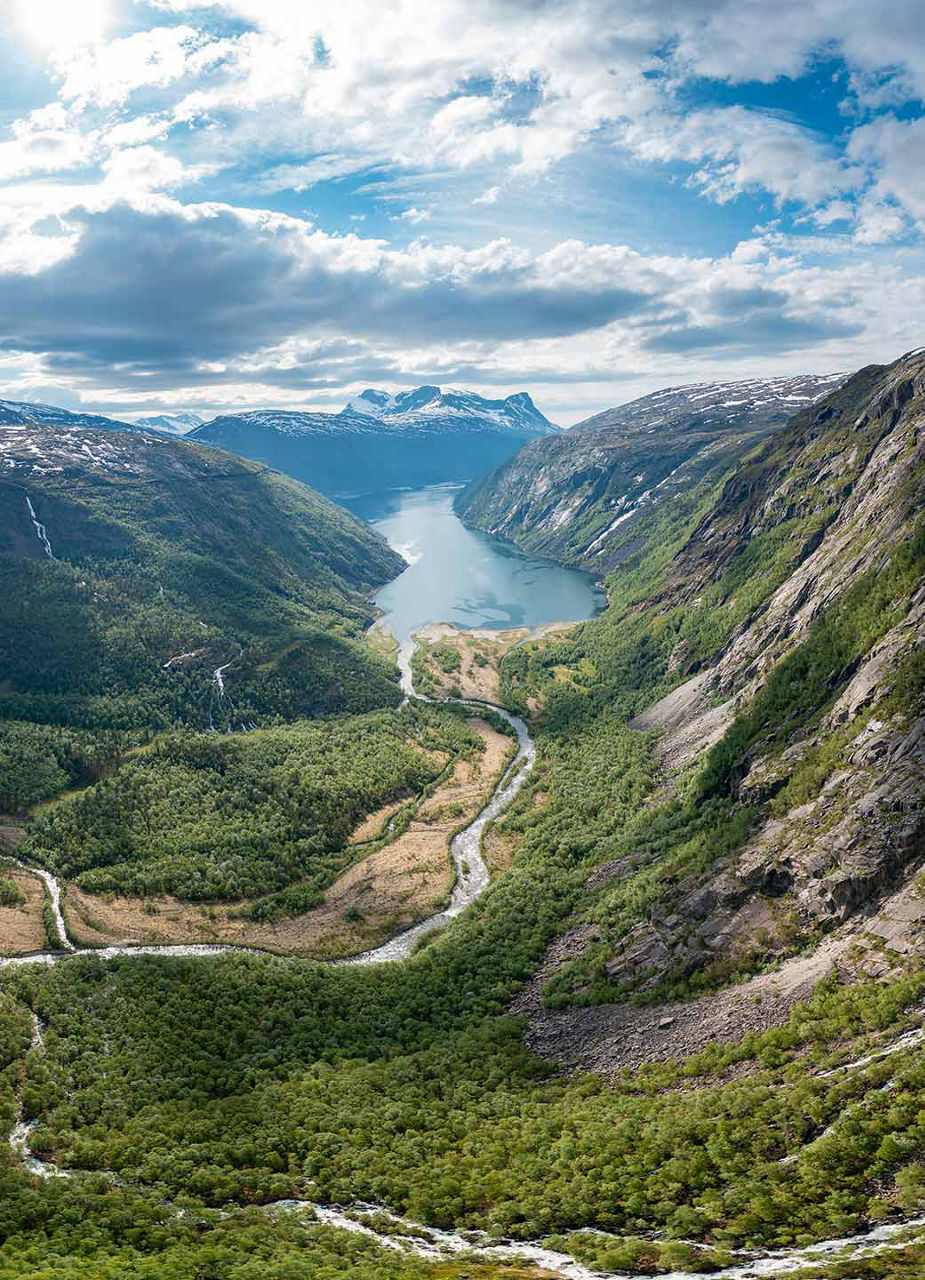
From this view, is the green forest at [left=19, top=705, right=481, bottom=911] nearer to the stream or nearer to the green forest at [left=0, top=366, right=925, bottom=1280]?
the green forest at [left=0, top=366, right=925, bottom=1280]

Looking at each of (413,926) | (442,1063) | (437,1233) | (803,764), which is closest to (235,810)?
(413,926)

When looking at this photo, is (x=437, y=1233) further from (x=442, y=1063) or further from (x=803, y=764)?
(x=803, y=764)

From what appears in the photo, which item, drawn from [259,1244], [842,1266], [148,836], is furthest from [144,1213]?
[148,836]

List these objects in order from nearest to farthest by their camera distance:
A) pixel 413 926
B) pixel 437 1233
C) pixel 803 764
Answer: pixel 437 1233 → pixel 803 764 → pixel 413 926

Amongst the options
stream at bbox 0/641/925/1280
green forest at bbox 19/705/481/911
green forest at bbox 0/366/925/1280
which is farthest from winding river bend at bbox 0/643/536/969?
green forest at bbox 19/705/481/911

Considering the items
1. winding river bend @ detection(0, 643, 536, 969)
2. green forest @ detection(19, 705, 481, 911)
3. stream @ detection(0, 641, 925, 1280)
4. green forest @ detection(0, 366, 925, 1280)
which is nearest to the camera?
stream @ detection(0, 641, 925, 1280)

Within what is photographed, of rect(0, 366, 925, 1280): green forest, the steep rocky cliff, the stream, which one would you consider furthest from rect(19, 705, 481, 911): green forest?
the steep rocky cliff

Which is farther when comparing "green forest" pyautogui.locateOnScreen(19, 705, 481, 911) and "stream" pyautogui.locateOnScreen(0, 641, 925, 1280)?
"green forest" pyautogui.locateOnScreen(19, 705, 481, 911)

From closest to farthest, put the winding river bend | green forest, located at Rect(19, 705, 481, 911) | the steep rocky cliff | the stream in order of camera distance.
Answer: the stream → the steep rocky cliff → the winding river bend → green forest, located at Rect(19, 705, 481, 911)

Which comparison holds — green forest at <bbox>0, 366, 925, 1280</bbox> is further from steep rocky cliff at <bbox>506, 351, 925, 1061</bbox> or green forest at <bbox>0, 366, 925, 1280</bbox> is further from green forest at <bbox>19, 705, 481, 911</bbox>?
steep rocky cliff at <bbox>506, 351, 925, 1061</bbox>

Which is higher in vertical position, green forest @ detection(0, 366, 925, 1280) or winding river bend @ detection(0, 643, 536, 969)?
green forest @ detection(0, 366, 925, 1280)

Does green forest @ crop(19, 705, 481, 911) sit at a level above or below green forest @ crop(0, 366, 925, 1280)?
below

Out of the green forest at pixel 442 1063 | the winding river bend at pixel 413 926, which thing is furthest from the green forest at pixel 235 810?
the winding river bend at pixel 413 926
